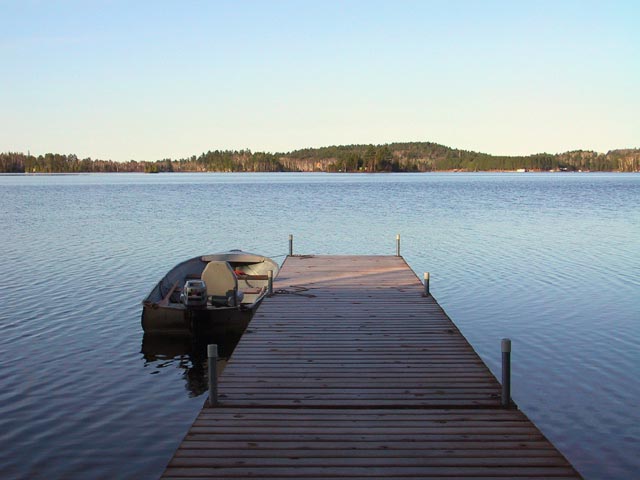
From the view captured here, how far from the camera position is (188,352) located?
1307cm

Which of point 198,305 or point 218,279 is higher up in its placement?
point 218,279

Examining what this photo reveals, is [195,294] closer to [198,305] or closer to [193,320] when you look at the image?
[198,305]

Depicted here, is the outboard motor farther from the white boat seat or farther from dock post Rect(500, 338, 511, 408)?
dock post Rect(500, 338, 511, 408)

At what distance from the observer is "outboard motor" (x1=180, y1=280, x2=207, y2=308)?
1251 centimetres

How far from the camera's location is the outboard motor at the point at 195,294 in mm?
12508

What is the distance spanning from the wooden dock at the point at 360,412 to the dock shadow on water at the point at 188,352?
1.33 meters

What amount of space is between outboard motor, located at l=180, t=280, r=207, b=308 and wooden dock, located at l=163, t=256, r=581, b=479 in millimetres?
1229

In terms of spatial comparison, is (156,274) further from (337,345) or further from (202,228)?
(202,228)

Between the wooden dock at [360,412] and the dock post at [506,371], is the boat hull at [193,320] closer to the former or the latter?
the wooden dock at [360,412]

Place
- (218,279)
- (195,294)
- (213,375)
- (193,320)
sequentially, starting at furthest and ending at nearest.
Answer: (218,279) → (193,320) → (195,294) → (213,375)

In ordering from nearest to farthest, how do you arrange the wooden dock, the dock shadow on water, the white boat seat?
1. the wooden dock
2. the dock shadow on water
3. the white boat seat

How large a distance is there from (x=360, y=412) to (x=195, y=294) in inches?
243

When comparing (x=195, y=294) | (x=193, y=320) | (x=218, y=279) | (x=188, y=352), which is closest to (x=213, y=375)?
(x=195, y=294)

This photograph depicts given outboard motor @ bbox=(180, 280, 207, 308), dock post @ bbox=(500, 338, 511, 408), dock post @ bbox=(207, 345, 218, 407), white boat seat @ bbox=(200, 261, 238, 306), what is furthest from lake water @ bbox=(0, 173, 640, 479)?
white boat seat @ bbox=(200, 261, 238, 306)
